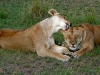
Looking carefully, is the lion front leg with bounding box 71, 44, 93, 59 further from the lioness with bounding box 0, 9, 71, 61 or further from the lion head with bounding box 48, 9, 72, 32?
the lion head with bounding box 48, 9, 72, 32

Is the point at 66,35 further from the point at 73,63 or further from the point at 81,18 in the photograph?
the point at 81,18

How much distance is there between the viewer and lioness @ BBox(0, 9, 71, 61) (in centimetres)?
562

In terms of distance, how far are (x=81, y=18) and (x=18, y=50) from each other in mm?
2184

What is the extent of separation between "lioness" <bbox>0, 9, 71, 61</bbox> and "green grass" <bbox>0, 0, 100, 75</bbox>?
0.41 ft

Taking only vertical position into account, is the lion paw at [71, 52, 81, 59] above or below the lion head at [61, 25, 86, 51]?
below

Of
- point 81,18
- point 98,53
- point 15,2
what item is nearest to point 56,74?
point 98,53

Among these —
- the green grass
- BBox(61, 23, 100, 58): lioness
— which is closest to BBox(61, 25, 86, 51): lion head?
BBox(61, 23, 100, 58): lioness

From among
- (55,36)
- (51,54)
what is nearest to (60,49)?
(51,54)

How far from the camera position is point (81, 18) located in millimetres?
7516

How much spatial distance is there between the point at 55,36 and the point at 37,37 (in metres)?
0.88

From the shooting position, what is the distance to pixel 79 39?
561 centimetres

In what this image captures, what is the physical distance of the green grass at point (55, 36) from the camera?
16.1 ft

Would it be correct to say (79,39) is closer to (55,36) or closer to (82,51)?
(82,51)

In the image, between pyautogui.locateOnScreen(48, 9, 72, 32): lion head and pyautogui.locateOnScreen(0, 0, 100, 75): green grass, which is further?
pyautogui.locateOnScreen(48, 9, 72, 32): lion head
